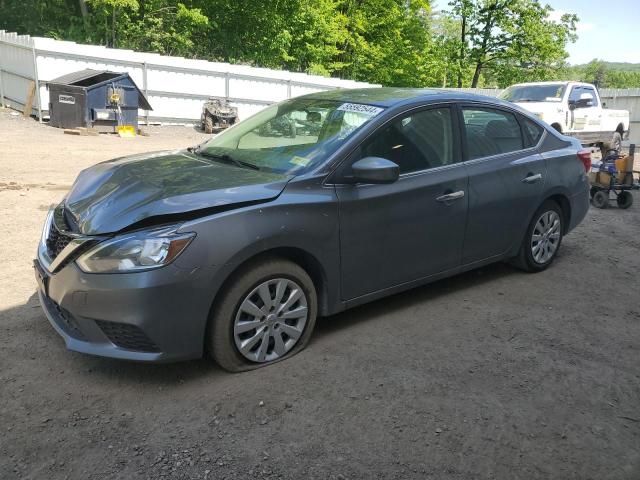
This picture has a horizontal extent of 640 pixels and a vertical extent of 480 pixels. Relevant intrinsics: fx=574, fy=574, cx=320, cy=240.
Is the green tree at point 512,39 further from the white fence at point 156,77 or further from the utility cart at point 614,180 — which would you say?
the utility cart at point 614,180

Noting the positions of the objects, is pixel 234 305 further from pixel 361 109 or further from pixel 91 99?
pixel 91 99

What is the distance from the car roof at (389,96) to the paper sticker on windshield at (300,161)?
77 centimetres

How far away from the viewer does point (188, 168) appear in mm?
3895

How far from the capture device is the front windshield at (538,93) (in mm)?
14656

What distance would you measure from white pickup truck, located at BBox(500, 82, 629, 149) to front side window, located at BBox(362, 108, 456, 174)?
33.8ft

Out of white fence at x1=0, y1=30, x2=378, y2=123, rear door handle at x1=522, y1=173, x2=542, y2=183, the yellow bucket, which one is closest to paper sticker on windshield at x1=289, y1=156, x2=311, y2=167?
rear door handle at x1=522, y1=173, x2=542, y2=183

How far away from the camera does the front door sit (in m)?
3.85

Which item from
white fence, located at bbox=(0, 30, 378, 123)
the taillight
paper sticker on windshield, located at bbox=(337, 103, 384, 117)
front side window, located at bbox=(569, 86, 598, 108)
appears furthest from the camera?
white fence, located at bbox=(0, 30, 378, 123)

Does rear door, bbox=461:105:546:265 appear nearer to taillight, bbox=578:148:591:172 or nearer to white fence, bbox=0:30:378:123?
taillight, bbox=578:148:591:172

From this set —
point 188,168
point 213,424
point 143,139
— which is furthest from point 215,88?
point 213,424

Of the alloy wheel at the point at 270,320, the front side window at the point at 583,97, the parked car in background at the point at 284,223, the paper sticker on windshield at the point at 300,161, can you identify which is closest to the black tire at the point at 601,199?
the parked car in background at the point at 284,223

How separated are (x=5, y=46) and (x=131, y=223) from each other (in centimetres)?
1787

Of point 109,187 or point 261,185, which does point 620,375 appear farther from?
point 109,187

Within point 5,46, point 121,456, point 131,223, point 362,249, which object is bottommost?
point 121,456
